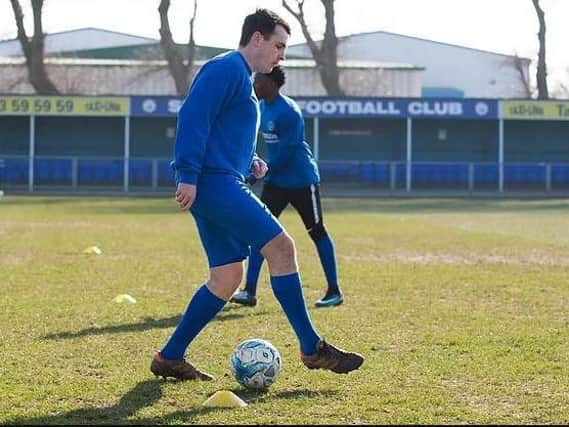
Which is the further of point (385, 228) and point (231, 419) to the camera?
point (385, 228)

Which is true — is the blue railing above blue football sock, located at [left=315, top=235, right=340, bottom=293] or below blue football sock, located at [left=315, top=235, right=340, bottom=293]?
above

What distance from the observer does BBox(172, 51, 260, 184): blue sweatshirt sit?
5.34 m

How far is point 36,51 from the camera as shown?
47.8m

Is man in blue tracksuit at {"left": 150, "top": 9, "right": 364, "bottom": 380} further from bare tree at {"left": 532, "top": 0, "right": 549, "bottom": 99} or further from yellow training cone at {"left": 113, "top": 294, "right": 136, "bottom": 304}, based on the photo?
bare tree at {"left": 532, "top": 0, "right": 549, "bottom": 99}

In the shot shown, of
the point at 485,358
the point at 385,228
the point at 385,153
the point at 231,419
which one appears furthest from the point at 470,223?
the point at 385,153

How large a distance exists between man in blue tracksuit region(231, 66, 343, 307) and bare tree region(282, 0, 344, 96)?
131ft

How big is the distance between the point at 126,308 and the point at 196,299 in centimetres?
308

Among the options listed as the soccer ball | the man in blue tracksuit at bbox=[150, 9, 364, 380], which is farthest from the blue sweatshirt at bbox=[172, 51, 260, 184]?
the soccer ball

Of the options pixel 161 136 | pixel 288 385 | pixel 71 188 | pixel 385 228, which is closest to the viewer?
pixel 288 385

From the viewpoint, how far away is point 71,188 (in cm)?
3791

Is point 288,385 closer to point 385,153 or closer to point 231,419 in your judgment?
point 231,419

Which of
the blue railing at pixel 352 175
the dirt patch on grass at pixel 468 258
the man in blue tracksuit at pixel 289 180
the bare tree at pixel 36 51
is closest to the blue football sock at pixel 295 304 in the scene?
the man in blue tracksuit at pixel 289 180

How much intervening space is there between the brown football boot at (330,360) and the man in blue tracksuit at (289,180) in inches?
130

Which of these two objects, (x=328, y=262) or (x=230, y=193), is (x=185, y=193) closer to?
(x=230, y=193)
